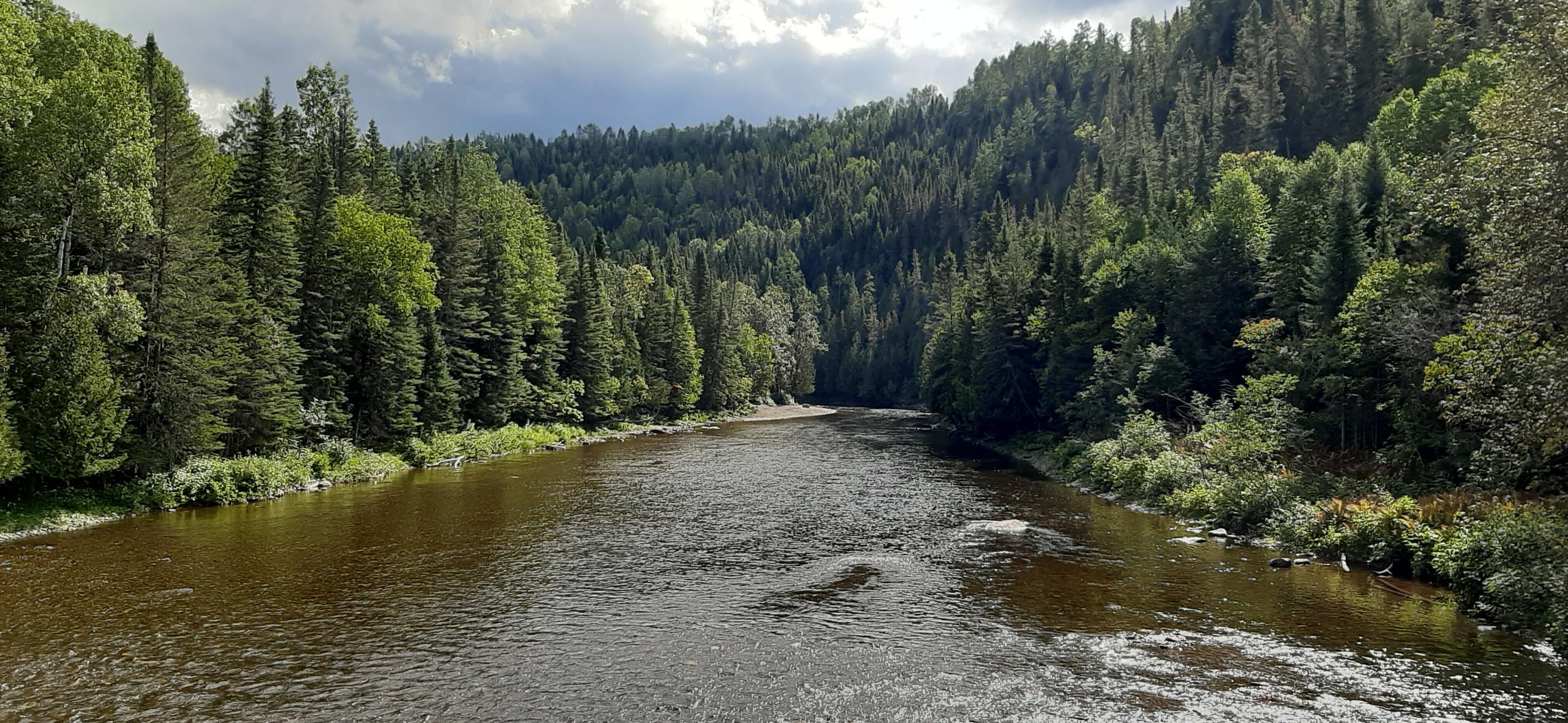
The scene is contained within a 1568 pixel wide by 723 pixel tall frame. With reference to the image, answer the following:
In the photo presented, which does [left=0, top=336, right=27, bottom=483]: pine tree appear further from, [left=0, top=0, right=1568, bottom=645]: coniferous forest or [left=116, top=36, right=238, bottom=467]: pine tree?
[left=116, top=36, right=238, bottom=467]: pine tree

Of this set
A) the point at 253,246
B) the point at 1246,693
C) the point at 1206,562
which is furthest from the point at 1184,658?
the point at 253,246

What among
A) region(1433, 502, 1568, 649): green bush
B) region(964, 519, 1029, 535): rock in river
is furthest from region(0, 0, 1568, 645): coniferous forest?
region(964, 519, 1029, 535): rock in river

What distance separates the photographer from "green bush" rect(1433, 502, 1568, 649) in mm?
20438

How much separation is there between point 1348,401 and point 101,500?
182 feet

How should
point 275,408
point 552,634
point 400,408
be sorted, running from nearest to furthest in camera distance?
point 552,634
point 275,408
point 400,408

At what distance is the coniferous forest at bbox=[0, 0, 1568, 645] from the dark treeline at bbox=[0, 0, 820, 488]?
6.5 inches

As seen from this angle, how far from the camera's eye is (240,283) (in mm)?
40625

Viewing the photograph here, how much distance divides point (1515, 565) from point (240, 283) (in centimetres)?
5095

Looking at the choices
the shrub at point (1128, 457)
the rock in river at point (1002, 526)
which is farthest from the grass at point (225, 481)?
the shrub at point (1128, 457)

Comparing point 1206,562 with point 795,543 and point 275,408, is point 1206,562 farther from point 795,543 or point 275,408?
point 275,408

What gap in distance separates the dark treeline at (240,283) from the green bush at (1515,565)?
46.8 metres

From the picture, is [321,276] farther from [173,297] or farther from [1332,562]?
[1332,562]

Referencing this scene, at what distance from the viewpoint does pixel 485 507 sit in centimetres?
3875

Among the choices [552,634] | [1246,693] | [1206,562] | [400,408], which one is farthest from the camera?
[400,408]
